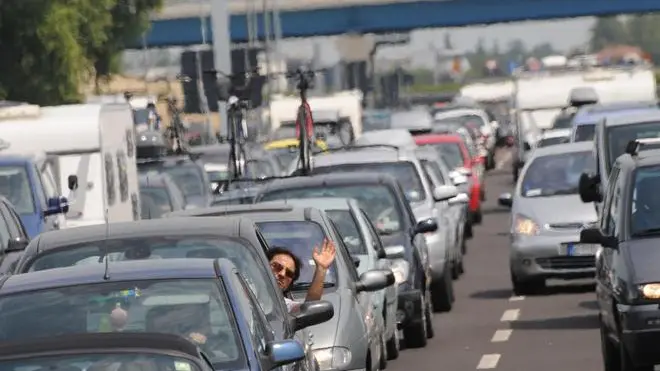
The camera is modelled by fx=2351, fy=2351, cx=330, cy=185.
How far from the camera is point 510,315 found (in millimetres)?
21938

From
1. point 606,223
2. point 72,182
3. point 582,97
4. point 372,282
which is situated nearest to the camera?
point 372,282

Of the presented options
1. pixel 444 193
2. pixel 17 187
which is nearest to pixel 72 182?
pixel 17 187

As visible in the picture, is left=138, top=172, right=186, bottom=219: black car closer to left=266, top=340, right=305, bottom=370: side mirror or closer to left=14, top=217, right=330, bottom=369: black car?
left=14, top=217, right=330, bottom=369: black car

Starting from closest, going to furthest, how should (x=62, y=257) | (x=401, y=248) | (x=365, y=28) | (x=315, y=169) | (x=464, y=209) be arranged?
1. (x=62, y=257)
2. (x=401, y=248)
3. (x=315, y=169)
4. (x=464, y=209)
5. (x=365, y=28)

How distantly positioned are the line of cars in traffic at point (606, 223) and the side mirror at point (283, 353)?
504cm

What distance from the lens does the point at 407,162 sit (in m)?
24.3

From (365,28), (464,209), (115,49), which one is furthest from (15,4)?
(365,28)

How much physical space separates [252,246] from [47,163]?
1596cm

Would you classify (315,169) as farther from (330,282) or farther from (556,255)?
(330,282)

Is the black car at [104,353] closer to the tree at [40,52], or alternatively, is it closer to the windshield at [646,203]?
the windshield at [646,203]

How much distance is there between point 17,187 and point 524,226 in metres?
5.17

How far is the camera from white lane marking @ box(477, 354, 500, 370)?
678 inches

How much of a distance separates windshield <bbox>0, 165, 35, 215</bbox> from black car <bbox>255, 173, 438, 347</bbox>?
405 cm

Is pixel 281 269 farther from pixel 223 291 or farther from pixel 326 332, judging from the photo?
pixel 223 291
